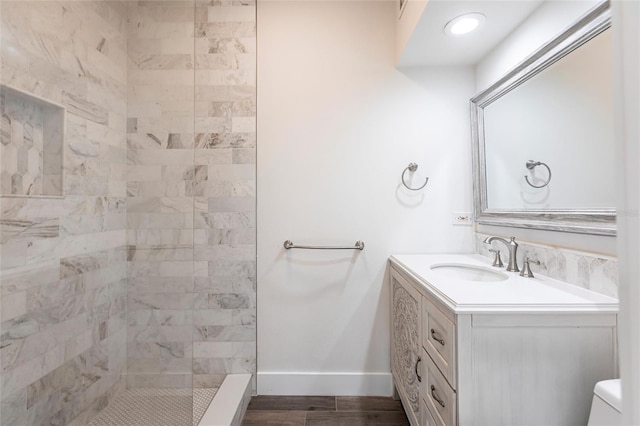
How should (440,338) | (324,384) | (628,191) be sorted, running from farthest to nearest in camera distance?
(324,384), (440,338), (628,191)

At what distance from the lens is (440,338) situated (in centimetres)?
96

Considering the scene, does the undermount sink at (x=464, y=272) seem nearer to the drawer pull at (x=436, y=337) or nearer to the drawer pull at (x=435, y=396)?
the drawer pull at (x=436, y=337)

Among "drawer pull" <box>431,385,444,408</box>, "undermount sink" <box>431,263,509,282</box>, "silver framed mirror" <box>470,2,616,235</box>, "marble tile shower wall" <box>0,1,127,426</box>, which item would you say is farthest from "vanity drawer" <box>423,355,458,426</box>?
"marble tile shower wall" <box>0,1,127,426</box>

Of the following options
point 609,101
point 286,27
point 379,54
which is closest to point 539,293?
point 609,101

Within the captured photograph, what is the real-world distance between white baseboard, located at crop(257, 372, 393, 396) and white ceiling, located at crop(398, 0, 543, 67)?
1.97 m

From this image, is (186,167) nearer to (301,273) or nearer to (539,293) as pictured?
(301,273)

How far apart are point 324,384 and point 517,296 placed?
4.19 feet

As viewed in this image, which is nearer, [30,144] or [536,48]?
[30,144]

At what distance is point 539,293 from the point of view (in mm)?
954

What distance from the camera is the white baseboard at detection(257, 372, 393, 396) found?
1.69 m

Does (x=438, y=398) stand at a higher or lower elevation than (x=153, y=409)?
higher

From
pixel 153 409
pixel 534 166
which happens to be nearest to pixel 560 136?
pixel 534 166

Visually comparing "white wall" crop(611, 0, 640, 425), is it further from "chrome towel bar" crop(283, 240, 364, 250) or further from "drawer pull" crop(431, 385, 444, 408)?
"chrome towel bar" crop(283, 240, 364, 250)

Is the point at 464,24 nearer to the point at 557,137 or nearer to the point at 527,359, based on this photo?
the point at 557,137
